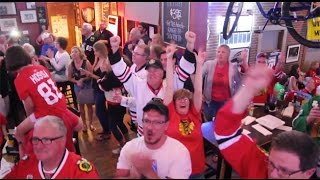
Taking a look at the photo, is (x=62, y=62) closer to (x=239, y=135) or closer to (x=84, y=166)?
(x=84, y=166)

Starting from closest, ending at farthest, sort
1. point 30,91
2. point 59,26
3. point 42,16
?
point 30,91, point 42,16, point 59,26

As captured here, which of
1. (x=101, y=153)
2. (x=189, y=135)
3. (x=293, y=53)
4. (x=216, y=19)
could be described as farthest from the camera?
(x=293, y=53)

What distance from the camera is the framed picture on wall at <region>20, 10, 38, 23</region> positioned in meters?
7.46

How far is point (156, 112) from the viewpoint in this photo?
188cm

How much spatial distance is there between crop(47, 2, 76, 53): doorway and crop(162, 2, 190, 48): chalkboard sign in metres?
4.41

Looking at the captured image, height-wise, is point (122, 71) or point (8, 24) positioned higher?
point (8, 24)

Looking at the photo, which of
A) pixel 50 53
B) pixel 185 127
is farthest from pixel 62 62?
pixel 185 127

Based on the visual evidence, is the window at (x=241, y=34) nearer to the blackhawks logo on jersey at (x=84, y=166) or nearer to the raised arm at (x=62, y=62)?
the raised arm at (x=62, y=62)

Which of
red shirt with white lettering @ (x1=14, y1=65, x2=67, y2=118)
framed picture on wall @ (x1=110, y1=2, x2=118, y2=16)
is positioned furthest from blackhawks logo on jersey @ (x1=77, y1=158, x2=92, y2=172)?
framed picture on wall @ (x1=110, y1=2, x2=118, y2=16)

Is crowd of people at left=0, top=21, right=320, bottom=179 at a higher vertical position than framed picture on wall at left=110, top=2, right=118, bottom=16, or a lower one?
lower

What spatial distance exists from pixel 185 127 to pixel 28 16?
6478 millimetres

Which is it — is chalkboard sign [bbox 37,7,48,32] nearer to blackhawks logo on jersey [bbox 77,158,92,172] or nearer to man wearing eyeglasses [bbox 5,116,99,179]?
man wearing eyeglasses [bbox 5,116,99,179]

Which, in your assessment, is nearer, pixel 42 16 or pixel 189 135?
pixel 189 135

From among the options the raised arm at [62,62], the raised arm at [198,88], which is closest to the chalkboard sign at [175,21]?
the raised arm at [62,62]
